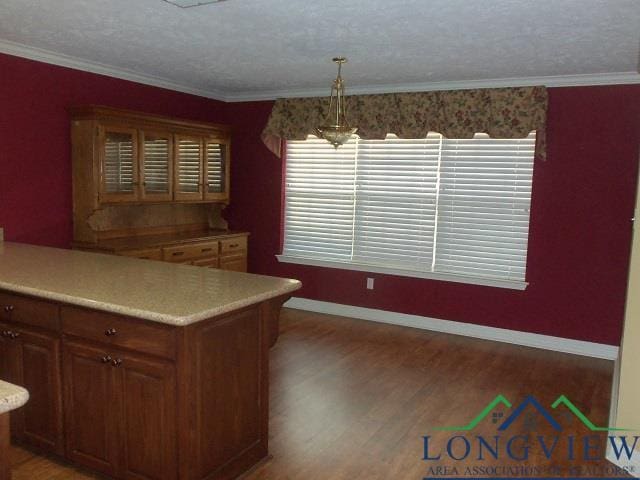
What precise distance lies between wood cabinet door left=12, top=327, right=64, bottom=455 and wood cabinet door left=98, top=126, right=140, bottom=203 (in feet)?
6.31

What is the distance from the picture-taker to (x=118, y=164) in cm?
430

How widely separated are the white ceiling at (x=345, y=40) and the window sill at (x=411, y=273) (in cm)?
165

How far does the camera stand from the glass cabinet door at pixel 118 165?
420 cm

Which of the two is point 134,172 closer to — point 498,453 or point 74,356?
point 74,356

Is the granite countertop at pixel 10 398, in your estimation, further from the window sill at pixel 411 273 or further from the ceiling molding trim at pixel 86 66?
the window sill at pixel 411 273

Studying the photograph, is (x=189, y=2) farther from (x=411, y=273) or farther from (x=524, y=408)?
(x=411, y=273)

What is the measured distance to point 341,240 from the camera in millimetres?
5363

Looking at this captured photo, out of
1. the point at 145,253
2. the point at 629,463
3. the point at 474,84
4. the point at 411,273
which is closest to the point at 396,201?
the point at 411,273

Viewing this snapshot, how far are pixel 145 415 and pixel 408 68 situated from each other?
309 cm

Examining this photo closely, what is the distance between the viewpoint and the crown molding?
3.97 m

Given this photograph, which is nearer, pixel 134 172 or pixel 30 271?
pixel 30 271

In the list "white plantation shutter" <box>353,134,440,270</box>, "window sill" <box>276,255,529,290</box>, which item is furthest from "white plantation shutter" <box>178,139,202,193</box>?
"white plantation shutter" <box>353,134,440,270</box>

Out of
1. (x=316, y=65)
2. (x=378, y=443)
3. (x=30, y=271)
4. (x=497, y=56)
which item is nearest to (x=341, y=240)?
(x=316, y=65)

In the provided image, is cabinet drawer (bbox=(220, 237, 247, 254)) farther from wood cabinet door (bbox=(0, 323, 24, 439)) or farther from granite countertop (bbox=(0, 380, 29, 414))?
granite countertop (bbox=(0, 380, 29, 414))
